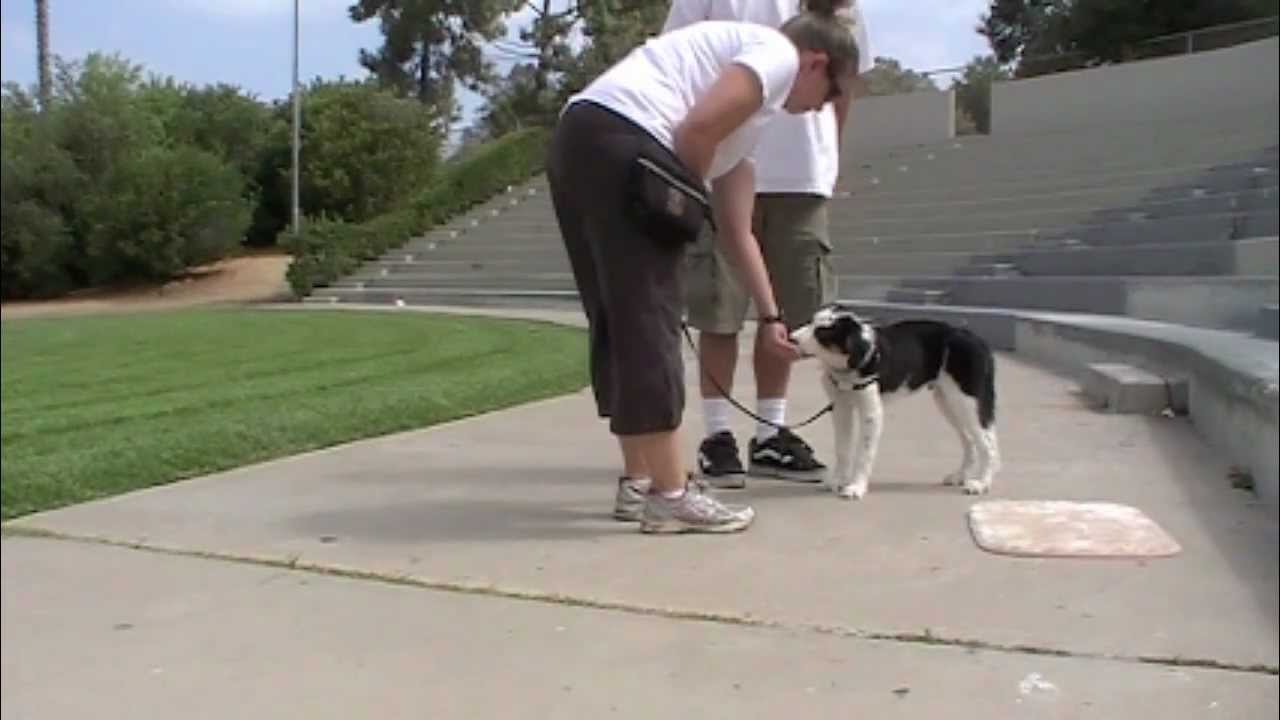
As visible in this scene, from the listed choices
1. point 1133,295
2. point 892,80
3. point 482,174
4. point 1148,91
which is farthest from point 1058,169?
point 482,174

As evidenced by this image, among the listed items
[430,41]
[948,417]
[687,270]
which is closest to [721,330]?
[687,270]

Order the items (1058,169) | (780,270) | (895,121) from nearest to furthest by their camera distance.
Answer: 1. (895,121)
2. (780,270)
3. (1058,169)

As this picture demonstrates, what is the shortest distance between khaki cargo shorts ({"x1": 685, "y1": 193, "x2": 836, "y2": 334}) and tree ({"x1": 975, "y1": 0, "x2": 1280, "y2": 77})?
1.98 metres

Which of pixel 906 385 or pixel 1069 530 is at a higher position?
pixel 906 385

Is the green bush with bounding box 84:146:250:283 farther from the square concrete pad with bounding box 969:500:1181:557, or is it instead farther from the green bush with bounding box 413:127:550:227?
the square concrete pad with bounding box 969:500:1181:557

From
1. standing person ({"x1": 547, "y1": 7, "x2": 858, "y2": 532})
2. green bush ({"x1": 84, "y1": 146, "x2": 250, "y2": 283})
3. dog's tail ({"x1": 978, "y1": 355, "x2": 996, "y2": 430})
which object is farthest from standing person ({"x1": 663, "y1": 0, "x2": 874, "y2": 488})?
green bush ({"x1": 84, "y1": 146, "x2": 250, "y2": 283})

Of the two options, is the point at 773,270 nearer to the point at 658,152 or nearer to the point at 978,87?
the point at 658,152

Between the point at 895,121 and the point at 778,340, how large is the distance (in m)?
0.80

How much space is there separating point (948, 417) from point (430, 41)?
2.90 meters

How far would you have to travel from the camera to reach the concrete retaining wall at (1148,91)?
57.0 inches

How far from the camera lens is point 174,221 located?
168 centimetres

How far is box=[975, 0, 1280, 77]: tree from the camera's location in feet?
5.86

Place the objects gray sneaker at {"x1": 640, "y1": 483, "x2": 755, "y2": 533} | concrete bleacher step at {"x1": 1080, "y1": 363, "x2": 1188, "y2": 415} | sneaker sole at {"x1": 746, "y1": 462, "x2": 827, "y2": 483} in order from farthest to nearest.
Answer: concrete bleacher step at {"x1": 1080, "y1": 363, "x2": 1188, "y2": 415}
sneaker sole at {"x1": 746, "y1": 462, "x2": 827, "y2": 483}
gray sneaker at {"x1": 640, "y1": 483, "x2": 755, "y2": 533}

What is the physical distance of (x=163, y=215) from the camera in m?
1.64
